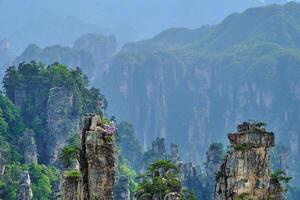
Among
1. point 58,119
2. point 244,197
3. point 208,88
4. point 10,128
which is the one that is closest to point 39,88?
point 58,119

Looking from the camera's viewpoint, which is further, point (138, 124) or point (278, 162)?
point (138, 124)

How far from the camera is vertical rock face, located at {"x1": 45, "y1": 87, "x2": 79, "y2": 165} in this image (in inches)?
3150

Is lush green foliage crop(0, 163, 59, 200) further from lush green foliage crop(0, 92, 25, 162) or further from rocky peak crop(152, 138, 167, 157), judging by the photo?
rocky peak crop(152, 138, 167, 157)

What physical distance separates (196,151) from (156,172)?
122m

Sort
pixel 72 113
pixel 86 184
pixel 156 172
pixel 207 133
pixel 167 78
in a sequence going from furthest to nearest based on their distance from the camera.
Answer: pixel 167 78, pixel 207 133, pixel 72 113, pixel 156 172, pixel 86 184

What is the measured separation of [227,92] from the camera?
184 m

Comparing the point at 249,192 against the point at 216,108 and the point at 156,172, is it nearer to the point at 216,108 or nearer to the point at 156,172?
the point at 156,172

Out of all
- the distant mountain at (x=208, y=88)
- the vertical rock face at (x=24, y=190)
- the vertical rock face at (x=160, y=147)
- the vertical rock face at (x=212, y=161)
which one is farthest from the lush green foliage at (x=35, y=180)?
the distant mountain at (x=208, y=88)

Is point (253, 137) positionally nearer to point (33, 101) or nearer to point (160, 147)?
point (33, 101)

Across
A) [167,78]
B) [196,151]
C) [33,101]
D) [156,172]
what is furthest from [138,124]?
[156,172]

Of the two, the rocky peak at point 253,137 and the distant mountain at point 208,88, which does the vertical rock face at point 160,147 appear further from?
the distant mountain at point 208,88

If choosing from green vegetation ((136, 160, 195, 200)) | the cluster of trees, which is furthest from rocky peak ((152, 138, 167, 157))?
green vegetation ((136, 160, 195, 200))

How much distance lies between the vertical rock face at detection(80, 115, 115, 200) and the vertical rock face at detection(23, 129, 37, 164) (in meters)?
39.4

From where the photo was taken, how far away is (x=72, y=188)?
33812 mm
